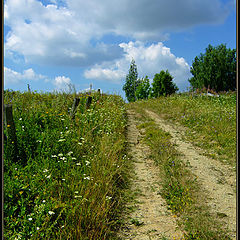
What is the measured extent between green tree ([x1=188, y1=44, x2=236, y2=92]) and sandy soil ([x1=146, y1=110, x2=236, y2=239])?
27.0 metres

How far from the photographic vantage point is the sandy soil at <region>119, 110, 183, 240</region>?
3.45m

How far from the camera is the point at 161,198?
14.7ft

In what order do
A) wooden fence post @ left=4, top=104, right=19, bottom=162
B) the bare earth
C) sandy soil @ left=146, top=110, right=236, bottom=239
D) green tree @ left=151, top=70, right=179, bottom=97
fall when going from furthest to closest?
green tree @ left=151, top=70, right=179, bottom=97 < wooden fence post @ left=4, top=104, right=19, bottom=162 < sandy soil @ left=146, top=110, right=236, bottom=239 < the bare earth

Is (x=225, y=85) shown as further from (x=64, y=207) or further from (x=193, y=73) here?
(x=64, y=207)

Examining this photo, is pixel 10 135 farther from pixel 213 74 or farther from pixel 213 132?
pixel 213 74

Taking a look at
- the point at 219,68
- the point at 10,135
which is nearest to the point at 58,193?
the point at 10,135

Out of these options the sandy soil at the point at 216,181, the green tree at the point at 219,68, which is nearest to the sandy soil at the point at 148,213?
the sandy soil at the point at 216,181

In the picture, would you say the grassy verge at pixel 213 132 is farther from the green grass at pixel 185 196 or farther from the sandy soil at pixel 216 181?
the sandy soil at pixel 216 181

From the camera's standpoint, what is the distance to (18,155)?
503 centimetres

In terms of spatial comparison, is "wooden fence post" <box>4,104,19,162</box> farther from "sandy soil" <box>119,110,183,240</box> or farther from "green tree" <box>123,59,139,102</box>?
"green tree" <box>123,59,139,102</box>

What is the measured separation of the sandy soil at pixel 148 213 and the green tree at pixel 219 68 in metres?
29.2

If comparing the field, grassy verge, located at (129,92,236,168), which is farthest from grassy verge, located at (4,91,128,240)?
grassy verge, located at (129,92,236,168)

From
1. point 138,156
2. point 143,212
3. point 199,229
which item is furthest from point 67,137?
point 199,229

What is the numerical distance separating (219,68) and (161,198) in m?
31.3
